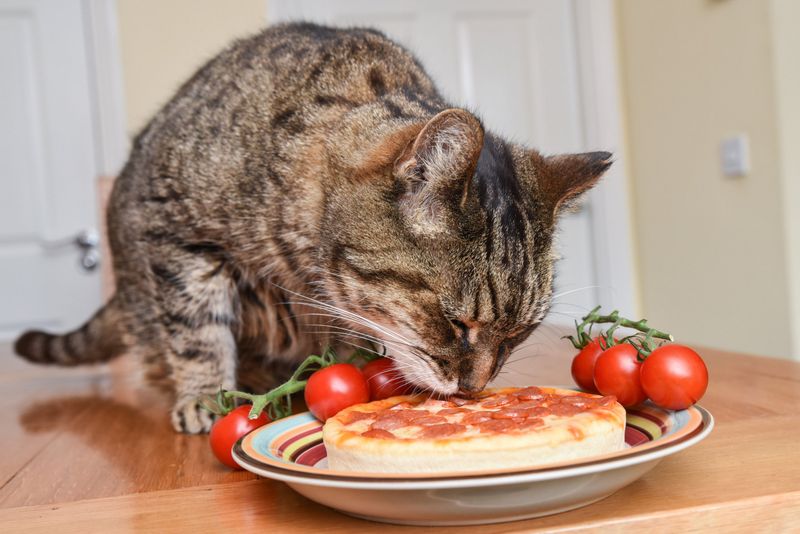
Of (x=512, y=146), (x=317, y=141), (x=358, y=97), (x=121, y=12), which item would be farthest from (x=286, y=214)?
(x=121, y=12)

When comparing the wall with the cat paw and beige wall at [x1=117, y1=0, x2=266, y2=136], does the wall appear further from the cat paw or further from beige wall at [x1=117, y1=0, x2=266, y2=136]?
the cat paw

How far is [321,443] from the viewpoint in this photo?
0.82 meters

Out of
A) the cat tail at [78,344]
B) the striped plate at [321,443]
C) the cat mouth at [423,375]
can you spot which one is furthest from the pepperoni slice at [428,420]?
the cat tail at [78,344]

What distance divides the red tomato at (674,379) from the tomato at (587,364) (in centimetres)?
14

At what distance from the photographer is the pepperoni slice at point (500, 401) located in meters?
0.82

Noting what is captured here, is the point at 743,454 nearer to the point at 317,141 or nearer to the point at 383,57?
the point at 317,141

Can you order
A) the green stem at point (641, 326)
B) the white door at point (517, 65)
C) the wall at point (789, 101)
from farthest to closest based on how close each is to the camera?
the white door at point (517, 65), the wall at point (789, 101), the green stem at point (641, 326)

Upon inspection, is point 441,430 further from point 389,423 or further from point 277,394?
point 277,394

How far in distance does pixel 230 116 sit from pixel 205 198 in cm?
16

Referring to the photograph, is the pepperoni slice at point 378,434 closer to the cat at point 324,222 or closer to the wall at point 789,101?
the cat at point 324,222

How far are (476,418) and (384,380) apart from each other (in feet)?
0.92

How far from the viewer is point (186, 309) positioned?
1.33 m

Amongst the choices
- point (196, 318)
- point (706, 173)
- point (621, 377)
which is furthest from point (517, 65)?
point (621, 377)

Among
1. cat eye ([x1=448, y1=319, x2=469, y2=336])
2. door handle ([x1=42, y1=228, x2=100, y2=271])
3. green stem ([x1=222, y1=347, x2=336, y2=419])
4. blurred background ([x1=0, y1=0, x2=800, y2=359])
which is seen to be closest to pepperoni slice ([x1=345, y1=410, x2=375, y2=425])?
green stem ([x1=222, y1=347, x2=336, y2=419])
